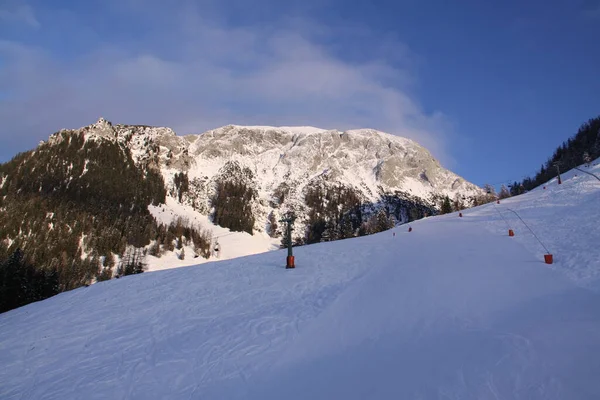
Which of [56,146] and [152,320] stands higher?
[56,146]

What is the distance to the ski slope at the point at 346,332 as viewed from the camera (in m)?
7.29

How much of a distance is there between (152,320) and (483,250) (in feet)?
57.4

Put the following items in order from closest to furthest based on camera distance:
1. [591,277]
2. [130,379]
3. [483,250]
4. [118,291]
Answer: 1. [130,379]
2. [591,277]
3. [483,250]
4. [118,291]

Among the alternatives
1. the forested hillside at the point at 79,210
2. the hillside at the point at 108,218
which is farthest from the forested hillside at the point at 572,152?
the forested hillside at the point at 79,210

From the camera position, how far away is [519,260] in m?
15.6

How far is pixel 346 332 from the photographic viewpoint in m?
10.8

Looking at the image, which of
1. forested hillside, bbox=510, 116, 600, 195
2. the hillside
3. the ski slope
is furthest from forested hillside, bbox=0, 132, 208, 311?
forested hillside, bbox=510, 116, 600, 195

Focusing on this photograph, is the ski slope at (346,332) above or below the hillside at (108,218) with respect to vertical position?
below

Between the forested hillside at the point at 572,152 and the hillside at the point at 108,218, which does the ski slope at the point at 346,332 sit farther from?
the forested hillside at the point at 572,152

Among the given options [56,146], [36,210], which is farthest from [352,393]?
[56,146]

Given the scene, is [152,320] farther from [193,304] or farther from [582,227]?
[582,227]

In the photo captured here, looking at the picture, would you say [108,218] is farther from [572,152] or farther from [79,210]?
[572,152]

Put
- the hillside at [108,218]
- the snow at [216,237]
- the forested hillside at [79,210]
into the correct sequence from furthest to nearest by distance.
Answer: the snow at [216,237] → the hillside at [108,218] → the forested hillside at [79,210]

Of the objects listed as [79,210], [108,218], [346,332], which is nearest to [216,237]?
[108,218]
